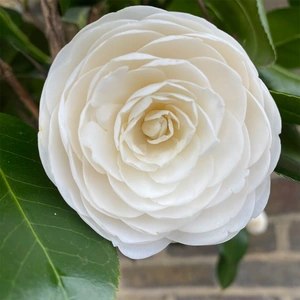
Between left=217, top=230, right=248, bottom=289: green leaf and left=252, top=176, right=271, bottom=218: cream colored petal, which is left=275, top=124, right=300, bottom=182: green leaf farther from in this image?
left=217, top=230, right=248, bottom=289: green leaf

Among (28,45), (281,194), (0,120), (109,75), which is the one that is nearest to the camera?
(109,75)

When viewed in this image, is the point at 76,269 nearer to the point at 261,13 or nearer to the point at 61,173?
the point at 61,173

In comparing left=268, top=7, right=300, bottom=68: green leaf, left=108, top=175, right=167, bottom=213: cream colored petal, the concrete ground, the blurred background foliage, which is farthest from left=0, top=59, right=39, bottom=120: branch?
the concrete ground

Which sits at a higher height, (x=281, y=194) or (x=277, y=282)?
(x=281, y=194)

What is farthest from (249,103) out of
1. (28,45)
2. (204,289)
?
(204,289)

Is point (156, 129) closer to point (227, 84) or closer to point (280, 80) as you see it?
point (227, 84)

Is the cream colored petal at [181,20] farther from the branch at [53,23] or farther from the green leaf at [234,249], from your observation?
the green leaf at [234,249]
